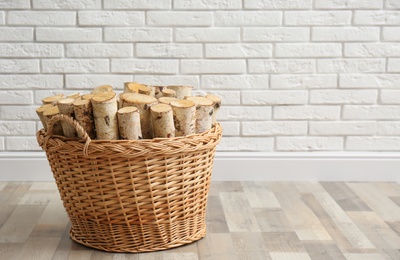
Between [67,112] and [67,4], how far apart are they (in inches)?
36.8

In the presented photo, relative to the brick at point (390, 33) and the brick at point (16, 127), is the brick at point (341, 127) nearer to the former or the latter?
the brick at point (390, 33)

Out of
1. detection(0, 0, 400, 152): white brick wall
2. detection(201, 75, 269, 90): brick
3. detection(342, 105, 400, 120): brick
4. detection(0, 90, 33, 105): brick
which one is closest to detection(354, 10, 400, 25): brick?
detection(0, 0, 400, 152): white brick wall

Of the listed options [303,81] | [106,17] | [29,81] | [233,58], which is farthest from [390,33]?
[29,81]

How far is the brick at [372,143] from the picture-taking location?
2857mm

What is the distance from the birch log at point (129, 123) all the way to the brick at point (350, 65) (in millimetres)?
1190

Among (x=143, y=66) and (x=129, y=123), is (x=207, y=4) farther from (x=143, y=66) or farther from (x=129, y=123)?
(x=129, y=123)

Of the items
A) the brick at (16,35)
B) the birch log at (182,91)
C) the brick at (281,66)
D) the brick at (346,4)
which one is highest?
the brick at (346,4)

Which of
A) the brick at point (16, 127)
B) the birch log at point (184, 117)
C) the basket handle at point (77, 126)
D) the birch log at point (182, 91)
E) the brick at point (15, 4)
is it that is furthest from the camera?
the brick at point (16, 127)

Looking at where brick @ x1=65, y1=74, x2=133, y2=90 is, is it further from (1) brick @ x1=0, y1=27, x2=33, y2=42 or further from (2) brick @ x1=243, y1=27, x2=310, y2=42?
(2) brick @ x1=243, y1=27, x2=310, y2=42

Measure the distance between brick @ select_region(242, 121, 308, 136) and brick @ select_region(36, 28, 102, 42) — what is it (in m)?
0.81

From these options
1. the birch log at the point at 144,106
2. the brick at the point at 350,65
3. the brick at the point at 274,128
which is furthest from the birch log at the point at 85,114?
the brick at the point at 350,65

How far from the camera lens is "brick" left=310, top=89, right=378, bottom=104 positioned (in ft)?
9.20

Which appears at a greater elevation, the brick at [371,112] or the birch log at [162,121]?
the birch log at [162,121]

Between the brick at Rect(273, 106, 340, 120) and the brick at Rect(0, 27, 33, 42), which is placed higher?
the brick at Rect(0, 27, 33, 42)
